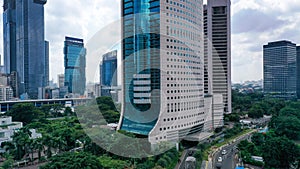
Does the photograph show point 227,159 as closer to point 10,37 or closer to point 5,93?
point 5,93

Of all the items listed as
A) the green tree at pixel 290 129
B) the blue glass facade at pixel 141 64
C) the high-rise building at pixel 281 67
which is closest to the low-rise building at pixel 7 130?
the blue glass facade at pixel 141 64

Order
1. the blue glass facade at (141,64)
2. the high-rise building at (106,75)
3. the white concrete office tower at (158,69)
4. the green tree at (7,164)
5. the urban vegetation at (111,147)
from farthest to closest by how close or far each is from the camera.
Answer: the high-rise building at (106,75) → the blue glass facade at (141,64) → the white concrete office tower at (158,69) → the green tree at (7,164) → the urban vegetation at (111,147)

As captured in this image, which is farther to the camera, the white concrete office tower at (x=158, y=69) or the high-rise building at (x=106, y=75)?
the high-rise building at (x=106, y=75)

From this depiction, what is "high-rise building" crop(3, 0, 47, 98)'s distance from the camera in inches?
2297

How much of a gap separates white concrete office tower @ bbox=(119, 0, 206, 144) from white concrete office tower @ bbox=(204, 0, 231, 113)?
1159 centimetres

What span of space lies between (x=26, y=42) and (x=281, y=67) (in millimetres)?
66484

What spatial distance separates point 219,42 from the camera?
2942 centimetres

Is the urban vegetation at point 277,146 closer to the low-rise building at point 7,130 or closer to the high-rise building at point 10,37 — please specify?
the low-rise building at point 7,130

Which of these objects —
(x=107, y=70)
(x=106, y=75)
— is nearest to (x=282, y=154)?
(x=107, y=70)

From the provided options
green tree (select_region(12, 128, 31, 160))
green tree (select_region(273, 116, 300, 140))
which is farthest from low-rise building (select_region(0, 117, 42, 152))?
green tree (select_region(273, 116, 300, 140))

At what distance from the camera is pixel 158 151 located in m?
13.1

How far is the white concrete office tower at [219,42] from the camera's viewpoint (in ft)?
95.0

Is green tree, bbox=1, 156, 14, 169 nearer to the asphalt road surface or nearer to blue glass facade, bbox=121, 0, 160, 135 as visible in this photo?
blue glass facade, bbox=121, 0, 160, 135

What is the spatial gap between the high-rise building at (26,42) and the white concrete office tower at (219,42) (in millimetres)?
49436
